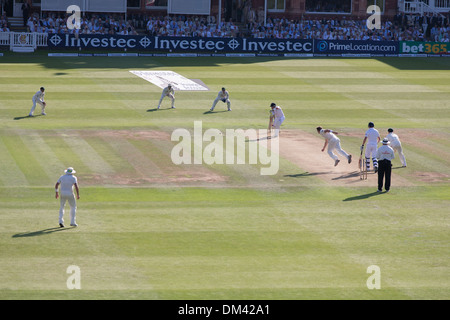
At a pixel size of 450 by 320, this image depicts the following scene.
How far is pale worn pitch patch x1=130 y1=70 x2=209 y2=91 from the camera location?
46709 millimetres

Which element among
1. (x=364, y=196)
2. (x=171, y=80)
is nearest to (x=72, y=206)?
(x=364, y=196)

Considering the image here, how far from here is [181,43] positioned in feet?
195

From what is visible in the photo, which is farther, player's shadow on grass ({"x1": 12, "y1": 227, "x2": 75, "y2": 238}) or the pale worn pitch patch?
the pale worn pitch patch

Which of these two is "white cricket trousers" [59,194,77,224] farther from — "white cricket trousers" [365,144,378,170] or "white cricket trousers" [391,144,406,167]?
"white cricket trousers" [391,144,406,167]

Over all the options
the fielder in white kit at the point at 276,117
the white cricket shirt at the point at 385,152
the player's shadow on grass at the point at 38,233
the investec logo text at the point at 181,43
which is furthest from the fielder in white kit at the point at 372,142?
the investec logo text at the point at 181,43

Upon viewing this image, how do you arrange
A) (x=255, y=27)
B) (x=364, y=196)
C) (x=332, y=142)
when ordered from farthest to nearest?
(x=255, y=27), (x=332, y=142), (x=364, y=196)

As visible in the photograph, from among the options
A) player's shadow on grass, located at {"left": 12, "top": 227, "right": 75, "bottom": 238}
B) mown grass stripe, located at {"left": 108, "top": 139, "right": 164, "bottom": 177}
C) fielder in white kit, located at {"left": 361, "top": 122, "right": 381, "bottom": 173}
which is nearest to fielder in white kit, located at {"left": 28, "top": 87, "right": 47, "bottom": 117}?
mown grass stripe, located at {"left": 108, "top": 139, "right": 164, "bottom": 177}

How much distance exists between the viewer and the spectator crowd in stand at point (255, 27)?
61062mm

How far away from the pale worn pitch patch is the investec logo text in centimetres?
817

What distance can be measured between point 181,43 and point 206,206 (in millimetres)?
37179

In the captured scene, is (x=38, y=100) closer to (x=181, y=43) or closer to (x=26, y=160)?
(x=26, y=160)

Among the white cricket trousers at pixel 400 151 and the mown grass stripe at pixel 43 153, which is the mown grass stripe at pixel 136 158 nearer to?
the mown grass stripe at pixel 43 153
